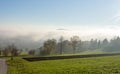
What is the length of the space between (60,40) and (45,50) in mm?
26421

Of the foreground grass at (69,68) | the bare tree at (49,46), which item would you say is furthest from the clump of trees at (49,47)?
the foreground grass at (69,68)

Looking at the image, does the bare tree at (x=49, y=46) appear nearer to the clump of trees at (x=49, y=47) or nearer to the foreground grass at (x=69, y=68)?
the clump of trees at (x=49, y=47)

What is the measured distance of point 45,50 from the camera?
11381 centimetres

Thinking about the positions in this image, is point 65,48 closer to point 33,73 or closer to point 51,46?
point 51,46

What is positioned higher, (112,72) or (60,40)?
(60,40)

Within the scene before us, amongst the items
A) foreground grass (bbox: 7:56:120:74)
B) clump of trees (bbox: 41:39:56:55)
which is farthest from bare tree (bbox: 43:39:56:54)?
foreground grass (bbox: 7:56:120:74)

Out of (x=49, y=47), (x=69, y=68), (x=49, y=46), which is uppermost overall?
(x=49, y=46)

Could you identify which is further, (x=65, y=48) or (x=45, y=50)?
(x=65, y=48)

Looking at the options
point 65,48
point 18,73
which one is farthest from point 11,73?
point 65,48

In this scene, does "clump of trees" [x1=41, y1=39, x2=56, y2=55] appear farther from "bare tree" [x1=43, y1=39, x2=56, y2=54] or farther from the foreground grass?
the foreground grass

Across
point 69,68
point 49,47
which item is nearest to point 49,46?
point 49,47

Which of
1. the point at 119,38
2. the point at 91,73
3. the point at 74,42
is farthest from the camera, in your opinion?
the point at 119,38

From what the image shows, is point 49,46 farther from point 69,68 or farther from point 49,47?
point 69,68

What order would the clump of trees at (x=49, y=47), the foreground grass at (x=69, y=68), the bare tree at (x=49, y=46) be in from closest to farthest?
1. the foreground grass at (x=69, y=68)
2. the clump of trees at (x=49, y=47)
3. the bare tree at (x=49, y=46)
